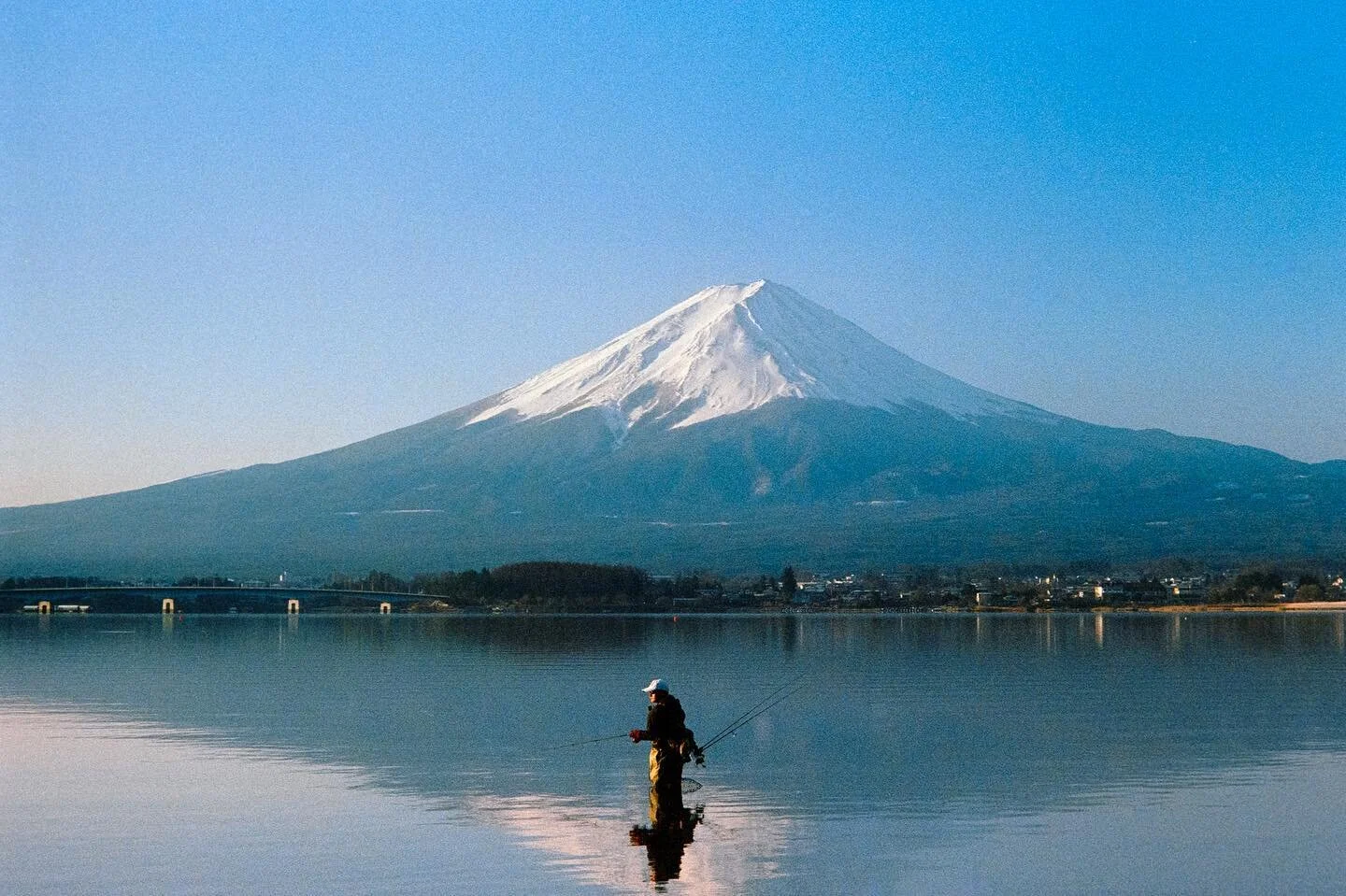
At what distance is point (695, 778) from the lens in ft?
59.0

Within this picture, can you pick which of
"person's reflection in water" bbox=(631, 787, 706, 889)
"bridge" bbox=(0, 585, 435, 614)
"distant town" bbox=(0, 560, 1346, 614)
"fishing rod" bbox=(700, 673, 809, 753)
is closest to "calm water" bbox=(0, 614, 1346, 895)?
A: "person's reflection in water" bbox=(631, 787, 706, 889)

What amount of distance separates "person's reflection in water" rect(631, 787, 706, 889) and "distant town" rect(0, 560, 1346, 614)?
85540 mm

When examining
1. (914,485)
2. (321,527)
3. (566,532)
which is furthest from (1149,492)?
(321,527)

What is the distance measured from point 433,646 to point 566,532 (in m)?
106

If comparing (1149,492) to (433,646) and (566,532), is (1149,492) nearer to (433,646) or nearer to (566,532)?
(566,532)

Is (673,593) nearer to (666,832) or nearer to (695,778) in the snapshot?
(695,778)

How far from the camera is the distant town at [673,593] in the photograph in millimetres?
104812

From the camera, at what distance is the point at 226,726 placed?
23531mm

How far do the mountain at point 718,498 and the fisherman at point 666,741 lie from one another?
405ft

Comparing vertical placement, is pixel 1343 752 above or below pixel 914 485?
below

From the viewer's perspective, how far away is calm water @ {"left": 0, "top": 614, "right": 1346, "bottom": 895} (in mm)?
12992

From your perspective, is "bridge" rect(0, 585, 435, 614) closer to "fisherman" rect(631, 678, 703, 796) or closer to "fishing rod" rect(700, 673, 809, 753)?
"fishing rod" rect(700, 673, 809, 753)

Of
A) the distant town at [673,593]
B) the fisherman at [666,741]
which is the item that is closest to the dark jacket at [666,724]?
the fisherman at [666,741]

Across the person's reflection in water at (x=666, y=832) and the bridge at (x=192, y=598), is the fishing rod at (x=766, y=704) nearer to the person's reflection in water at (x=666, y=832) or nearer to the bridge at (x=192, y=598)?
the person's reflection in water at (x=666, y=832)
